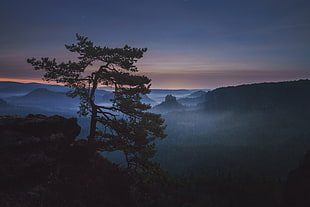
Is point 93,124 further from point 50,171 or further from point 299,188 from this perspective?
point 299,188

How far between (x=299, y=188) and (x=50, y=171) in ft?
52.1

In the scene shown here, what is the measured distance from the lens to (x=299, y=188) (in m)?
11.6

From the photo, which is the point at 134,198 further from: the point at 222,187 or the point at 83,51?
the point at 222,187

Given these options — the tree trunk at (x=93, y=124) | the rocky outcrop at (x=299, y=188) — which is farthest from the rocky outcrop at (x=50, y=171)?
the rocky outcrop at (x=299, y=188)

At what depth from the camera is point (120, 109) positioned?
15648 mm

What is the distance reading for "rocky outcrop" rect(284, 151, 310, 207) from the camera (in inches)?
437

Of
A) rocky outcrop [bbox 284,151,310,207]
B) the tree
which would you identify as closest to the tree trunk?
the tree

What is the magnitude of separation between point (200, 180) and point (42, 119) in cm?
5746

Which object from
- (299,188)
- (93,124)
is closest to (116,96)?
(93,124)

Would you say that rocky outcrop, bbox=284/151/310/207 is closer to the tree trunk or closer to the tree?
the tree

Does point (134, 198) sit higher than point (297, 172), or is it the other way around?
point (297, 172)

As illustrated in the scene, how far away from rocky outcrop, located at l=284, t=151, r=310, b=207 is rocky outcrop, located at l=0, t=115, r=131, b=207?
10585mm

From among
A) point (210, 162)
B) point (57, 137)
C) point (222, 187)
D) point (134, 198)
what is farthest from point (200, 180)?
point (210, 162)

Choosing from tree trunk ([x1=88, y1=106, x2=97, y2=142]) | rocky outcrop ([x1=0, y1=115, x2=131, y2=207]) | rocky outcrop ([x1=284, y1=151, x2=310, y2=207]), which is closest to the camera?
rocky outcrop ([x1=0, y1=115, x2=131, y2=207])
